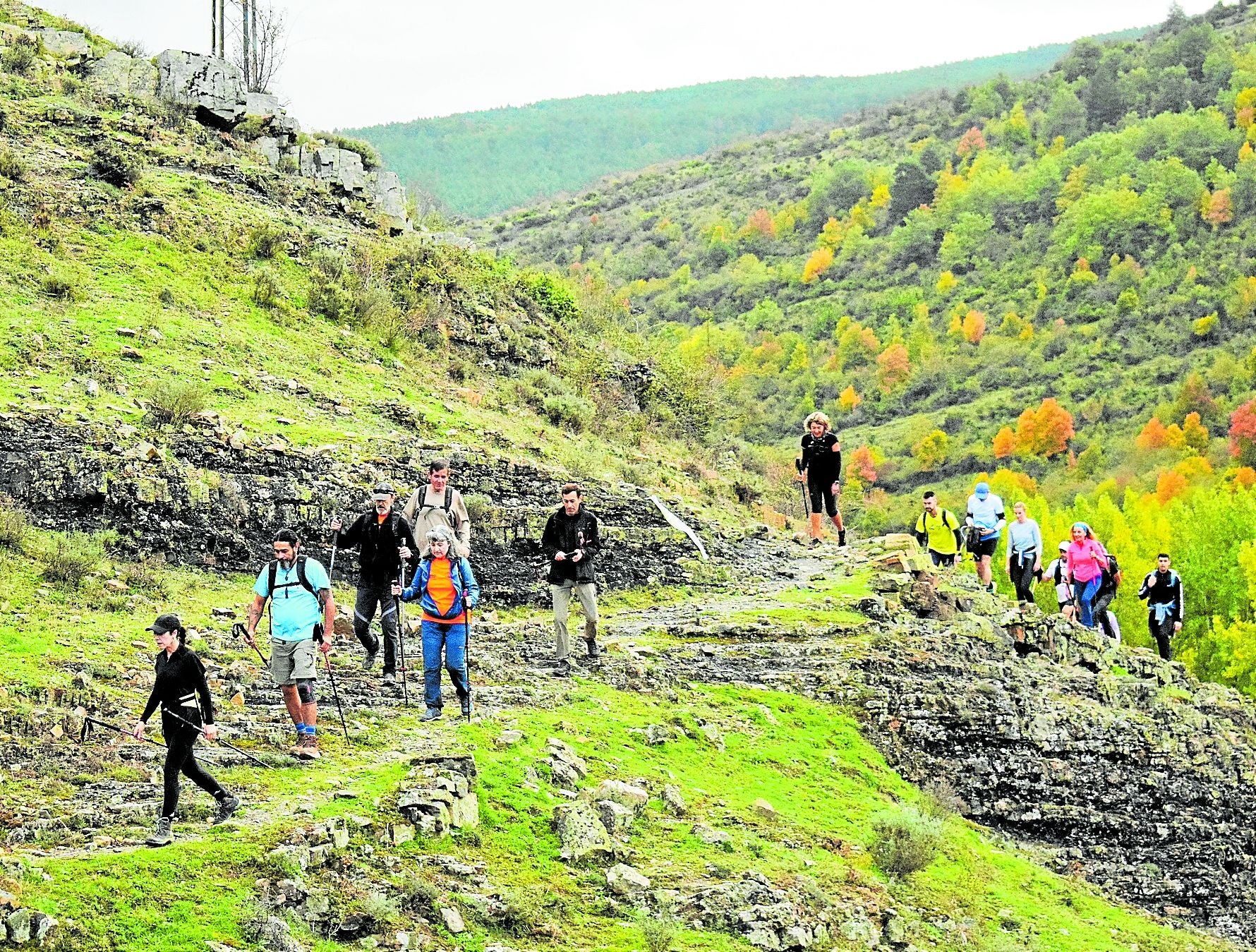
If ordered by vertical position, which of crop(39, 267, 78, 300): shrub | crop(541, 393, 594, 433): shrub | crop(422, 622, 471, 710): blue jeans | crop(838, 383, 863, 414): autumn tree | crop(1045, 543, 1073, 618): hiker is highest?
crop(838, 383, 863, 414): autumn tree

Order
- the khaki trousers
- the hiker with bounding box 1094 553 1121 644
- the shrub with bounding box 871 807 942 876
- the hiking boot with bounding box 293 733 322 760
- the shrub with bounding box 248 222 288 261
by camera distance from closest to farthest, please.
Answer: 1. the hiking boot with bounding box 293 733 322 760
2. the shrub with bounding box 871 807 942 876
3. the khaki trousers
4. the hiker with bounding box 1094 553 1121 644
5. the shrub with bounding box 248 222 288 261

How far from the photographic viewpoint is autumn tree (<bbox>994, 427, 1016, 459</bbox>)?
76.2 m

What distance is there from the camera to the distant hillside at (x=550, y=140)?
6265 inches

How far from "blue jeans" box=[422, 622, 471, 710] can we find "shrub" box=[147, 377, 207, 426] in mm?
6080

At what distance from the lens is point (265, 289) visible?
62.7ft

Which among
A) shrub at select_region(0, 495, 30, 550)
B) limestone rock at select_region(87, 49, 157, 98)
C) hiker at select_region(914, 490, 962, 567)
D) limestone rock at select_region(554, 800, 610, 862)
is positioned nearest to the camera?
limestone rock at select_region(554, 800, 610, 862)

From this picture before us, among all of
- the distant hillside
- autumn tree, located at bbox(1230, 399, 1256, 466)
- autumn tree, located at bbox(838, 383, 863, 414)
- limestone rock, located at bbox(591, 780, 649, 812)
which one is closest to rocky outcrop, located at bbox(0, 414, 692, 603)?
limestone rock, located at bbox(591, 780, 649, 812)

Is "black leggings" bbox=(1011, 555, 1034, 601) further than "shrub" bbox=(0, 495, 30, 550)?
Yes

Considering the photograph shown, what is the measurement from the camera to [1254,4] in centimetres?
13250

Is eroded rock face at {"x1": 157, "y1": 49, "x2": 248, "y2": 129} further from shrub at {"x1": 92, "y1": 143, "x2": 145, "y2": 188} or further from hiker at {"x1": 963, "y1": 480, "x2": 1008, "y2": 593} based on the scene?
hiker at {"x1": 963, "y1": 480, "x2": 1008, "y2": 593}

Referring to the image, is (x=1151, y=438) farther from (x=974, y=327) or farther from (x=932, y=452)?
(x=974, y=327)

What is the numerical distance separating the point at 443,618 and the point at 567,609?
204 cm

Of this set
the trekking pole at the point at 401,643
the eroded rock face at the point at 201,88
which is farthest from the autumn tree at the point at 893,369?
the trekking pole at the point at 401,643

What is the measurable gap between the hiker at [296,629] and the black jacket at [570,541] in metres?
2.92
